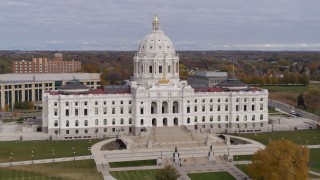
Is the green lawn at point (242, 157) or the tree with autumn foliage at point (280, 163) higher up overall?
the tree with autumn foliage at point (280, 163)

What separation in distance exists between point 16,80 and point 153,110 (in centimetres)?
6509

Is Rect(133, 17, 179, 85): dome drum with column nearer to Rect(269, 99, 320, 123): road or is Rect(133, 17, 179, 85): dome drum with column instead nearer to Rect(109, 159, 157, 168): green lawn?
Rect(109, 159, 157, 168): green lawn

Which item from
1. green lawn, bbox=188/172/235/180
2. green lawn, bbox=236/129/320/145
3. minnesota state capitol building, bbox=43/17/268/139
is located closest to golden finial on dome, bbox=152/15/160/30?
minnesota state capitol building, bbox=43/17/268/139

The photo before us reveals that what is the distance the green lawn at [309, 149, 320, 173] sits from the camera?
82562mm

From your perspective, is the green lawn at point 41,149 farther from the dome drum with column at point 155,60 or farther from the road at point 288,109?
the road at point 288,109

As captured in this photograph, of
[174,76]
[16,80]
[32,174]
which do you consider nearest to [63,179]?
[32,174]

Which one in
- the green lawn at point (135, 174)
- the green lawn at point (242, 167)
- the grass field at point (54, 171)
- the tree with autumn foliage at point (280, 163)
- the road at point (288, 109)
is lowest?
the green lawn at point (135, 174)

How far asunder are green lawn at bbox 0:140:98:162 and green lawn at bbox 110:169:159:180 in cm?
1556

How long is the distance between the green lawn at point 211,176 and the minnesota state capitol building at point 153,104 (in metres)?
33.7

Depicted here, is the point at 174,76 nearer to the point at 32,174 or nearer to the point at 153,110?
the point at 153,110

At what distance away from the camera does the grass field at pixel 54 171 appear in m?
75.9

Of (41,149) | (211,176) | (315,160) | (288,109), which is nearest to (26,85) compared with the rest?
(41,149)

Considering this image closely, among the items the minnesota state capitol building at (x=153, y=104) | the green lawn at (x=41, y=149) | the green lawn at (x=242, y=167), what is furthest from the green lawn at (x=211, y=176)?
the minnesota state capitol building at (x=153, y=104)

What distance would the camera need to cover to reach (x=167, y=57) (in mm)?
124938
